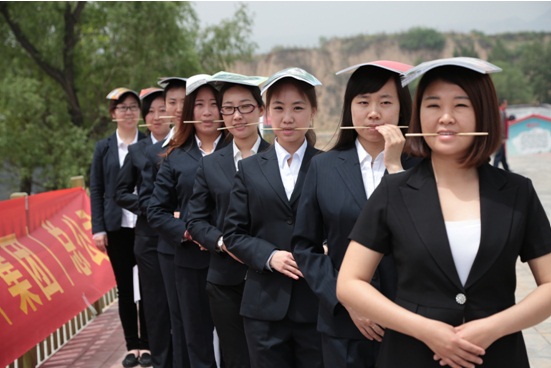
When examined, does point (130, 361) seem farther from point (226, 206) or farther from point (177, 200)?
point (226, 206)

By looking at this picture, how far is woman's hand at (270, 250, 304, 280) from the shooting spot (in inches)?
133

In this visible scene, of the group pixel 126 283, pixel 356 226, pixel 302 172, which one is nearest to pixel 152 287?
pixel 126 283

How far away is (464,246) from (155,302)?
12.6 ft

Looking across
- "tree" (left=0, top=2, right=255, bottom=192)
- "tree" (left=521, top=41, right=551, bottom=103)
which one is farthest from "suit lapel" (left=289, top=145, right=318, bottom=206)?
"tree" (left=521, top=41, right=551, bottom=103)

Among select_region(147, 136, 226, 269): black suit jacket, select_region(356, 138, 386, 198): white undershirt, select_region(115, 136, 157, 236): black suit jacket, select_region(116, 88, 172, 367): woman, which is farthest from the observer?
select_region(115, 136, 157, 236): black suit jacket

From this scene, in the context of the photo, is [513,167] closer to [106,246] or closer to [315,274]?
[106,246]

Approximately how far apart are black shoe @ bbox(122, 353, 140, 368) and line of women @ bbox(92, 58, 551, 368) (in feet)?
4.02

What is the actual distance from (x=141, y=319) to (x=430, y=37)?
316 feet

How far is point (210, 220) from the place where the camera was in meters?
4.44

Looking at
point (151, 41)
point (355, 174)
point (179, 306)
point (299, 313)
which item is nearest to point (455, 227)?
point (355, 174)

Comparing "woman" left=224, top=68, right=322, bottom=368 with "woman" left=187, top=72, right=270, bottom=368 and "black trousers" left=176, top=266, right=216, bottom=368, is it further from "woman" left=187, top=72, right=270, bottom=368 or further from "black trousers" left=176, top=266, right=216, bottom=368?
"black trousers" left=176, top=266, right=216, bottom=368

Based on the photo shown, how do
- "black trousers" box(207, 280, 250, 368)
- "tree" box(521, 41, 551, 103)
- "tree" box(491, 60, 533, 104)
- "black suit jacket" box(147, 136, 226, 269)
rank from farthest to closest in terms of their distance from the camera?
1. "tree" box(521, 41, 551, 103)
2. "tree" box(491, 60, 533, 104)
3. "black suit jacket" box(147, 136, 226, 269)
4. "black trousers" box(207, 280, 250, 368)

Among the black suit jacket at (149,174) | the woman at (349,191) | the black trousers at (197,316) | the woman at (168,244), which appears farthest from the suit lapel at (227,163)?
the woman at (349,191)

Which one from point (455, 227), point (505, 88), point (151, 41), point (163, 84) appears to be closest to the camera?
point (455, 227)
